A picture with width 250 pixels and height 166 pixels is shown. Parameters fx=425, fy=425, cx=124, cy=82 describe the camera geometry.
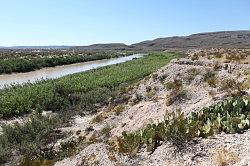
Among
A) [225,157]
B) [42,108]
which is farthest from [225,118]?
[42,108]

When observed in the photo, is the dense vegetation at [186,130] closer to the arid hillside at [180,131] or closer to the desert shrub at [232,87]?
the arid hillside at [180,131]

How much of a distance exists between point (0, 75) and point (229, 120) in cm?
4866

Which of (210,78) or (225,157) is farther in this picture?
(210,78)

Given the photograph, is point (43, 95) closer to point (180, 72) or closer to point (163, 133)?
point (180, 72)

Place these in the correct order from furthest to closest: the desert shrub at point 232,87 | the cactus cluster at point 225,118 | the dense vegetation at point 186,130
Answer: the desert shrub at point 232,87 → the cactus cluster at point 225,118 → the dense vegetation at point 186,130

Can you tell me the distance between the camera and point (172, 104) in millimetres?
18172

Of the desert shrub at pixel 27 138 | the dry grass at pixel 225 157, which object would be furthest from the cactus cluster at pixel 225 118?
the desert shrub at pixel 27 138

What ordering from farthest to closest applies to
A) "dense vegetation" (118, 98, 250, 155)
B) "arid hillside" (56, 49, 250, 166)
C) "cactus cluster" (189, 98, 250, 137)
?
"cactus cluster" (189, 98, 250, 137) < "dense vegetation" (118, 98, 250, 155) < "arid hillside" (56, 49, 250, 166)

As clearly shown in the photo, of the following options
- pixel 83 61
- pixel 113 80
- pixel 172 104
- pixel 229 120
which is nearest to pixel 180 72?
pixel 172 104

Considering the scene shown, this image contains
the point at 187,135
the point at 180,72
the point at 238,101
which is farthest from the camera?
the point at 180,72

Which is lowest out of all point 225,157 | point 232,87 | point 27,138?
point 27,138

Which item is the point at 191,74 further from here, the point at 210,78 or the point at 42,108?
the point at 42,108

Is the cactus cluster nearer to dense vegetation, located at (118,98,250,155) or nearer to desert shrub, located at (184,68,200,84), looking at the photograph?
dense vegetation, located at (118,98,250,155)

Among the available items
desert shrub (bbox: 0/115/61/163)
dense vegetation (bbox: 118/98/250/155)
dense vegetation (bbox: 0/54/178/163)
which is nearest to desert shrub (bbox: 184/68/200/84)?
dense vegetation (bbox: 0/54/178/163)
